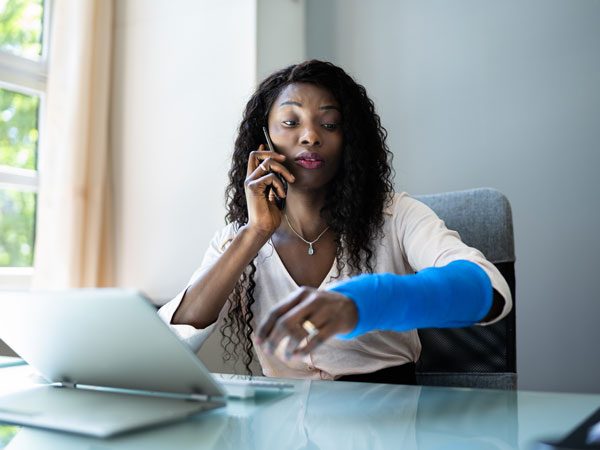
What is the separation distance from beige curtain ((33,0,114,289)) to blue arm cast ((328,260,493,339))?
75.2 inches

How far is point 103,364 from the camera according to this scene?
709 millimetres

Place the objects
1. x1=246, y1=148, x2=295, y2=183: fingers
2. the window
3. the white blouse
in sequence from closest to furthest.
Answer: the white blouse < x1=246, y1=148, x2=295, y2=183: fingers < the window

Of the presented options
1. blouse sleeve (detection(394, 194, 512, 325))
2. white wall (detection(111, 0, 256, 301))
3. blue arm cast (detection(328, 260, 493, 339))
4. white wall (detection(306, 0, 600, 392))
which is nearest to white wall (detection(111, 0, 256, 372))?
white wall (detection(111, 0, 256, 301))

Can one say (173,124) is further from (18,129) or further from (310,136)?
(310,136)

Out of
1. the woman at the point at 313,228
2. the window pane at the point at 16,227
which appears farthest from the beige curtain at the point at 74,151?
the woman at the point at 313,228

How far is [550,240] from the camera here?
2.02 m

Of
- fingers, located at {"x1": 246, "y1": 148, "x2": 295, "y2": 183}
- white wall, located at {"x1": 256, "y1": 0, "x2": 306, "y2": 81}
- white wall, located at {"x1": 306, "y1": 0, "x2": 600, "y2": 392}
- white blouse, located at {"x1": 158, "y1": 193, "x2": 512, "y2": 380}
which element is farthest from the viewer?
white wall, located at {"x1": 256, "y1": 0, "x2": 306, "y2": 81}

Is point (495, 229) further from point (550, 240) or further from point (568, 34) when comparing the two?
point (568, 34)

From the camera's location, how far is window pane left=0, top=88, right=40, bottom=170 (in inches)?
97.7

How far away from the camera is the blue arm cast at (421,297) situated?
72cm

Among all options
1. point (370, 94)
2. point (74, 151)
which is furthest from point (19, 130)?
point (370, 94)

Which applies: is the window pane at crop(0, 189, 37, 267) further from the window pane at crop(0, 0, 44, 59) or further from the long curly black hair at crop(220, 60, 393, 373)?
the long curly black hair at crop(220, 60, 393, 373)

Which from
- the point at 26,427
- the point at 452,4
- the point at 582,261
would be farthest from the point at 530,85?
the point at 26,427

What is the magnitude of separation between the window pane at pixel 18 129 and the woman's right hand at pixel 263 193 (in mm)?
1592
